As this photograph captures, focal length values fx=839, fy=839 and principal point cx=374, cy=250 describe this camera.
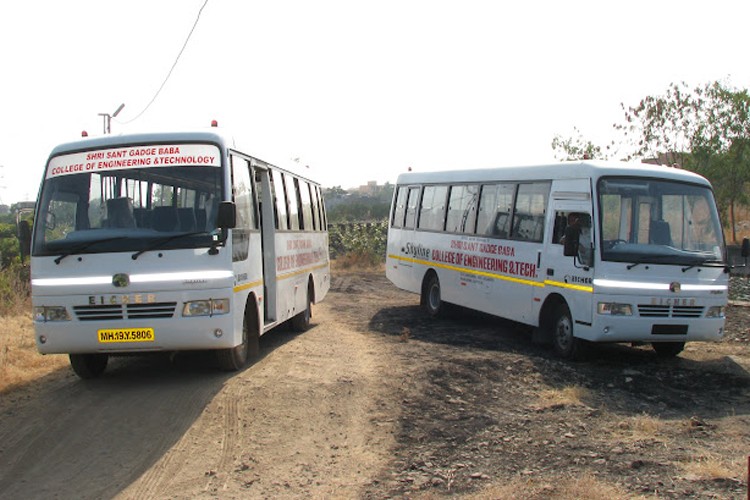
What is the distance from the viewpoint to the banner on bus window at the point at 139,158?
9711 millimetres

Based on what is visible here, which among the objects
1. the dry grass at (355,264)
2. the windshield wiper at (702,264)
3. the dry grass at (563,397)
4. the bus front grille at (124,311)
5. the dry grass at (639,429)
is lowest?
the dry grass at (355,264)

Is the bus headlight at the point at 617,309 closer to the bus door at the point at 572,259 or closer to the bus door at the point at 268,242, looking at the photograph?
the bus door at the point at 572,259

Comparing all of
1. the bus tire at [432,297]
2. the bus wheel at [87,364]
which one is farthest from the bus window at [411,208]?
the bus wheel at [87,364]

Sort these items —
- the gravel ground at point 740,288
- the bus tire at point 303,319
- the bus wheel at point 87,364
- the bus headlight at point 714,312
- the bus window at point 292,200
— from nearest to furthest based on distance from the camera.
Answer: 1. the bus wheel at point 87,364
2. the bus headlight at point 714,312
3. the bus window at point 292,200
4. the bus tire at point 303,319
5. the gravel ground at point 740,288

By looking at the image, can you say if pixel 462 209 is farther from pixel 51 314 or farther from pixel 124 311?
pixel 51 314

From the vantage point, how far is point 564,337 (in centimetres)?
1226

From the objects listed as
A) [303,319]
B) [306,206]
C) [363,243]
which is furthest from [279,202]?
[363,243]

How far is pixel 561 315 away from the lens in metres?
12.5

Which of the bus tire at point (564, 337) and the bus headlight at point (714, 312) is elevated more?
the bus headlight at point (714, 312)

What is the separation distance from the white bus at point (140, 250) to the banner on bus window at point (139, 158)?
0.01 meters

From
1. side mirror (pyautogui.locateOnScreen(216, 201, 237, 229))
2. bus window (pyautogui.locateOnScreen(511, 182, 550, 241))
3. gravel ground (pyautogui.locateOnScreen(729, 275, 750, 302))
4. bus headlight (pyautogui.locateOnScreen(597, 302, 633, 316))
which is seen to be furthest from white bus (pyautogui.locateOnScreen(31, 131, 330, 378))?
gravel ground (pyautogui.locateOnScreen(729, 275, 750, 302))

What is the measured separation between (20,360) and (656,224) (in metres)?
9.04

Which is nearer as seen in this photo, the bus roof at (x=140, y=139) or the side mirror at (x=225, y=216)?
the side mirror at (x=225, y=216)

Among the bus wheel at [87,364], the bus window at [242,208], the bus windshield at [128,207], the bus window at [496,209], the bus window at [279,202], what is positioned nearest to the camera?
the bus windshield at [128,207]
